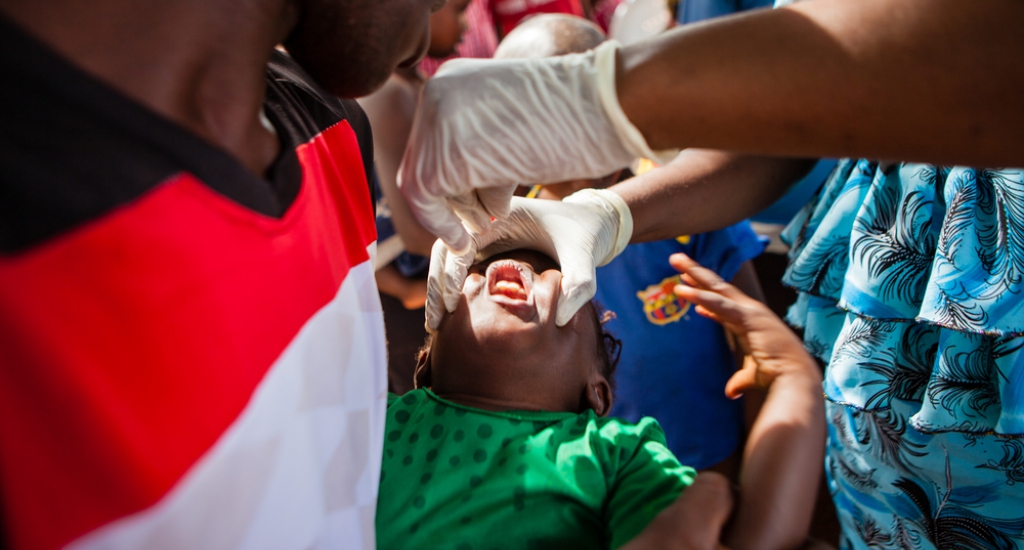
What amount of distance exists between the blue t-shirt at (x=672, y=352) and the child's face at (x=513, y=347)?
0.42 metres

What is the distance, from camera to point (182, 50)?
2.21 feet

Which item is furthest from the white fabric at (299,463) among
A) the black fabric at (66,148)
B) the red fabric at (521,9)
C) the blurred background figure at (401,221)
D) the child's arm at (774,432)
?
the red fabric at (521,9)

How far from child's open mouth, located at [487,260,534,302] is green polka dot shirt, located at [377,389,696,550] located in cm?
32

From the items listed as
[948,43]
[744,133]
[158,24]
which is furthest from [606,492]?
[158,24]

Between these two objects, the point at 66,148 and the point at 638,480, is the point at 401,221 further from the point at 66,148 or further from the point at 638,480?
the point at 66,148

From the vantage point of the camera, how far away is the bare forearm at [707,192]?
1.69 metres

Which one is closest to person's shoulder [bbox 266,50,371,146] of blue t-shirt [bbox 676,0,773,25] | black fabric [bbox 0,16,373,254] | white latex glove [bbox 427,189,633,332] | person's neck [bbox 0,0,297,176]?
person's neck [bbox 0,0,297,176]

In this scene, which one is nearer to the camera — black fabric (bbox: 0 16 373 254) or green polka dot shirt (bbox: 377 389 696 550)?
black fabric (bbox: 0 16 373 254)

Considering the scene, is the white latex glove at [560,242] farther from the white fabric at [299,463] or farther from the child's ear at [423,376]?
the white fabric at [299,463]

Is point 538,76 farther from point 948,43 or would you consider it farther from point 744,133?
point 948,43

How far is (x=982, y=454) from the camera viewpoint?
1.23 metres

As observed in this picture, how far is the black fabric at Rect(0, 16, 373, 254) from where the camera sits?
55 cm

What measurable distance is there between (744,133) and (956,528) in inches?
46.0

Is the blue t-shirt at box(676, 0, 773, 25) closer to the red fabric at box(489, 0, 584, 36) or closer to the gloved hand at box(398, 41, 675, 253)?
the red fabric at box(489, 0, 584, 36)
